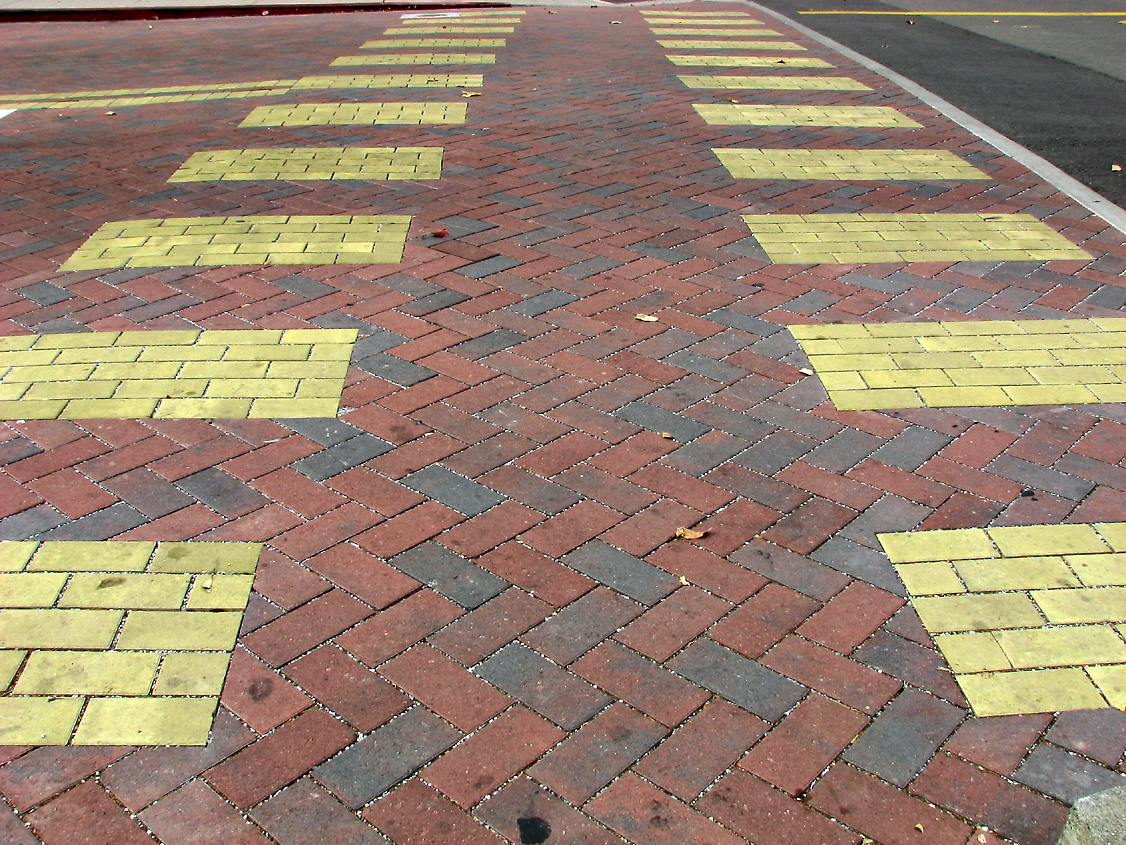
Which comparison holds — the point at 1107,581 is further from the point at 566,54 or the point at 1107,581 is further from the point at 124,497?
the point at 566,54

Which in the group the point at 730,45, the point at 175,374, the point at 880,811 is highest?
the point at 730,45

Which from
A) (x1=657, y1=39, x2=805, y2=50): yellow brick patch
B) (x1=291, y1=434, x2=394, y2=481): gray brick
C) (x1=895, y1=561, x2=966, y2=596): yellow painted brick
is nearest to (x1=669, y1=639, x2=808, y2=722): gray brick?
(x1=895, y1=561, x2=966, y2=596): yellow painted brick

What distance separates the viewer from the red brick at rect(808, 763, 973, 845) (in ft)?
7.88

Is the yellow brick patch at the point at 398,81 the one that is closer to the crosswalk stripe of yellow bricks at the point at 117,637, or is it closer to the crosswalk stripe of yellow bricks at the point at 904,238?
the crosswalk stripe of yellow bricks at the point at 904,238

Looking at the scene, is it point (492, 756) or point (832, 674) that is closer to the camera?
point (492, 756)

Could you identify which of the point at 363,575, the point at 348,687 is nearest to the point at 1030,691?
the point at 348,687

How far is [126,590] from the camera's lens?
315 centimetres

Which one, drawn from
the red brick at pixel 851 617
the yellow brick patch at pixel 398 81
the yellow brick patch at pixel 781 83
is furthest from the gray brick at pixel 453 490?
the yellow brick patch at pixel 781 83

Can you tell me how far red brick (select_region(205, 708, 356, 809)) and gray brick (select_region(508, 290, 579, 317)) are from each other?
9.08 feet

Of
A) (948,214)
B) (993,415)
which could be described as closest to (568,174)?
(948,214)

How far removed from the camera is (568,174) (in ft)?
23.9

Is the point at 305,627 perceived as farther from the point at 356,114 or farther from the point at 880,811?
the point at 356,114

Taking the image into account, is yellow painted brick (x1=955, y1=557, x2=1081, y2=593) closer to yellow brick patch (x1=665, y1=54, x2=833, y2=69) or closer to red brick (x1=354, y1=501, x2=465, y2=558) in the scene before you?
red brick (x1=354, y1=501, x2=465, y2=558)

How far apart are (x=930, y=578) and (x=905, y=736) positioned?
719 millimetres
